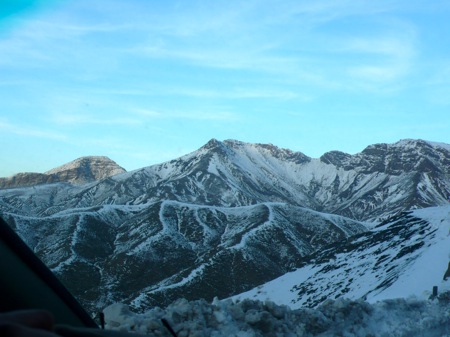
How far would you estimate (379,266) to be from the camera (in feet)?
108

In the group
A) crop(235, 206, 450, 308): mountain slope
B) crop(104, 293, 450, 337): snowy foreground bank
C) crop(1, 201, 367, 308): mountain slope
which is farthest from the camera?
crop(1, 201, 367, 308): mountain slope

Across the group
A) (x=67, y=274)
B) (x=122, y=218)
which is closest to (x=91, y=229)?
(x=122, y=218)

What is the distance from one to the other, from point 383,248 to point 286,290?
277 inches

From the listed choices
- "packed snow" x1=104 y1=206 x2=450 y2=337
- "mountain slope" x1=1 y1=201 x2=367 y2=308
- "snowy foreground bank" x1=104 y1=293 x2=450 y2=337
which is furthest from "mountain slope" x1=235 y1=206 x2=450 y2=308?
"mountain slope" x1=1 y1=201 x2=367 y2=308

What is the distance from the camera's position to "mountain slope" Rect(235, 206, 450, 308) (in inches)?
855

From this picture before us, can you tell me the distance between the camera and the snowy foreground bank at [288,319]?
29.7 feet

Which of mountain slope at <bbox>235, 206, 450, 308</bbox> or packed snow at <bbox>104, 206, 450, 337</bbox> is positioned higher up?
packed snow at <bbox>104, 206, 450, 337</bbox>

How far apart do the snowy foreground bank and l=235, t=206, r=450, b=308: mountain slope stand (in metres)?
5.85

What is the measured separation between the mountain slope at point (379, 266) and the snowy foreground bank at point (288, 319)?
5.85 metres

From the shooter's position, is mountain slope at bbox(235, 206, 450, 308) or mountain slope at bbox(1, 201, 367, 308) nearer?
mountain slope at bbox(235, 206, 450, 308)

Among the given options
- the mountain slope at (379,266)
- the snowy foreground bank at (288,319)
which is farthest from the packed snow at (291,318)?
the mountain slope at (379,266)

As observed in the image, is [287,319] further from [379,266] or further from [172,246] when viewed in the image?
[172,246]

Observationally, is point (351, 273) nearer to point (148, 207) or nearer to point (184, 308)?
point (184, 308)

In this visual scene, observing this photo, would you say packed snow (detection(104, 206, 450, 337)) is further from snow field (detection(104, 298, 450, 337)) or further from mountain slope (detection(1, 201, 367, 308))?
mountain slope (detection(1, 201, 367, 308))
